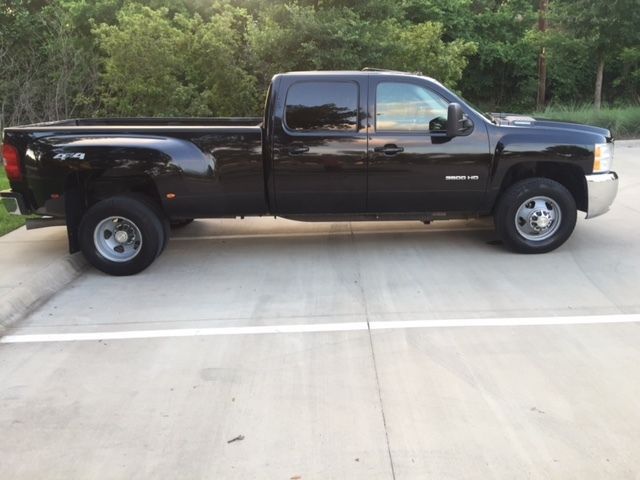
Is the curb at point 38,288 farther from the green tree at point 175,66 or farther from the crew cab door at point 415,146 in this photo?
the green tree at point 175,66

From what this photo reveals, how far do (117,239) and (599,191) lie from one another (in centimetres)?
504

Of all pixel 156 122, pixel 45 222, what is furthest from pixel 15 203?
pixel 156 122

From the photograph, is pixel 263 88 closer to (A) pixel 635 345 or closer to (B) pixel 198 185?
(B) pixel 198 185

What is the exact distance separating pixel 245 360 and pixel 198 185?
2432 mm

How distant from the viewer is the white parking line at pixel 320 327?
4.84 metres

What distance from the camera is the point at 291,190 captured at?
636 cm

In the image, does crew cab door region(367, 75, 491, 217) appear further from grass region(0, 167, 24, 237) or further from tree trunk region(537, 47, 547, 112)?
tree trunk region(537, 47, 547, 112)

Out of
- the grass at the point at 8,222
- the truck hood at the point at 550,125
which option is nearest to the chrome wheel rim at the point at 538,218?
the truck hood at the point at 550,125

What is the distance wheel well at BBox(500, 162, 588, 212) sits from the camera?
6605 millimetres

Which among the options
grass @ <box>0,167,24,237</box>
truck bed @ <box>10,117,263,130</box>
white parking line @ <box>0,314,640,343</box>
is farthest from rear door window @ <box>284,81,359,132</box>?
grass @ <box>0,167,24,237</box>

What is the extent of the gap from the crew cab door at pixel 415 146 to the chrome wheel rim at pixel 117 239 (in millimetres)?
2454

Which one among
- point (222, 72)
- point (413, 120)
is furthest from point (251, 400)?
point (222, 72)

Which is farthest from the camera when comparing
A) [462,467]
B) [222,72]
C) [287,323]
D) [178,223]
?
[222,72]

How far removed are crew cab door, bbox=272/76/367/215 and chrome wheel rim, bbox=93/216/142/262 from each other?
5.03 ft
